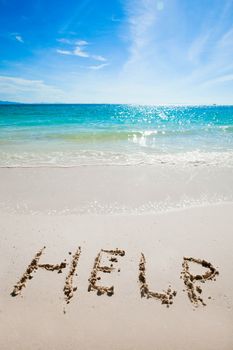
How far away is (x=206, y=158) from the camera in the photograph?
35.3 ft

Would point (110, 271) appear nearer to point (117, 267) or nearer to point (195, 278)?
point (117, 267)

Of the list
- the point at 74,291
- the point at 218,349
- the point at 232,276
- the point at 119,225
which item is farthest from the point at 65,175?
the point at 218,349

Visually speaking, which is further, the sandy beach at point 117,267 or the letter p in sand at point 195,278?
the letter p in sand at point 195,278

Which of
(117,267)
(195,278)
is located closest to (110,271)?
(117,267)

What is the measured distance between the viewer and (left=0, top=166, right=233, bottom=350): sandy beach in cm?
294

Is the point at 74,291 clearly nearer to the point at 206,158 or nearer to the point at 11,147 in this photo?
the point at 206,158

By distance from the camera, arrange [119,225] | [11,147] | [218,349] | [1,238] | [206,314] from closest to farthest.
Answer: [218,349]
[206,314]
[1,238]
[119,225]
[11,147]

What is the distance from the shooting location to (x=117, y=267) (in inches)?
153

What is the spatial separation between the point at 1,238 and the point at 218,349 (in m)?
3.50

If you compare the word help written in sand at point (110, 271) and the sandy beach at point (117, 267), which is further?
the word help written in sand at point (110, 271)

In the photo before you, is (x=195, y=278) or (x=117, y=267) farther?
(x=117, y=267)

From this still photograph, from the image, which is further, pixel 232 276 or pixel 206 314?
pixel 232 276

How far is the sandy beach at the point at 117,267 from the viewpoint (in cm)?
294

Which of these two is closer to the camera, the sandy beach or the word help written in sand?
the sandy beach
